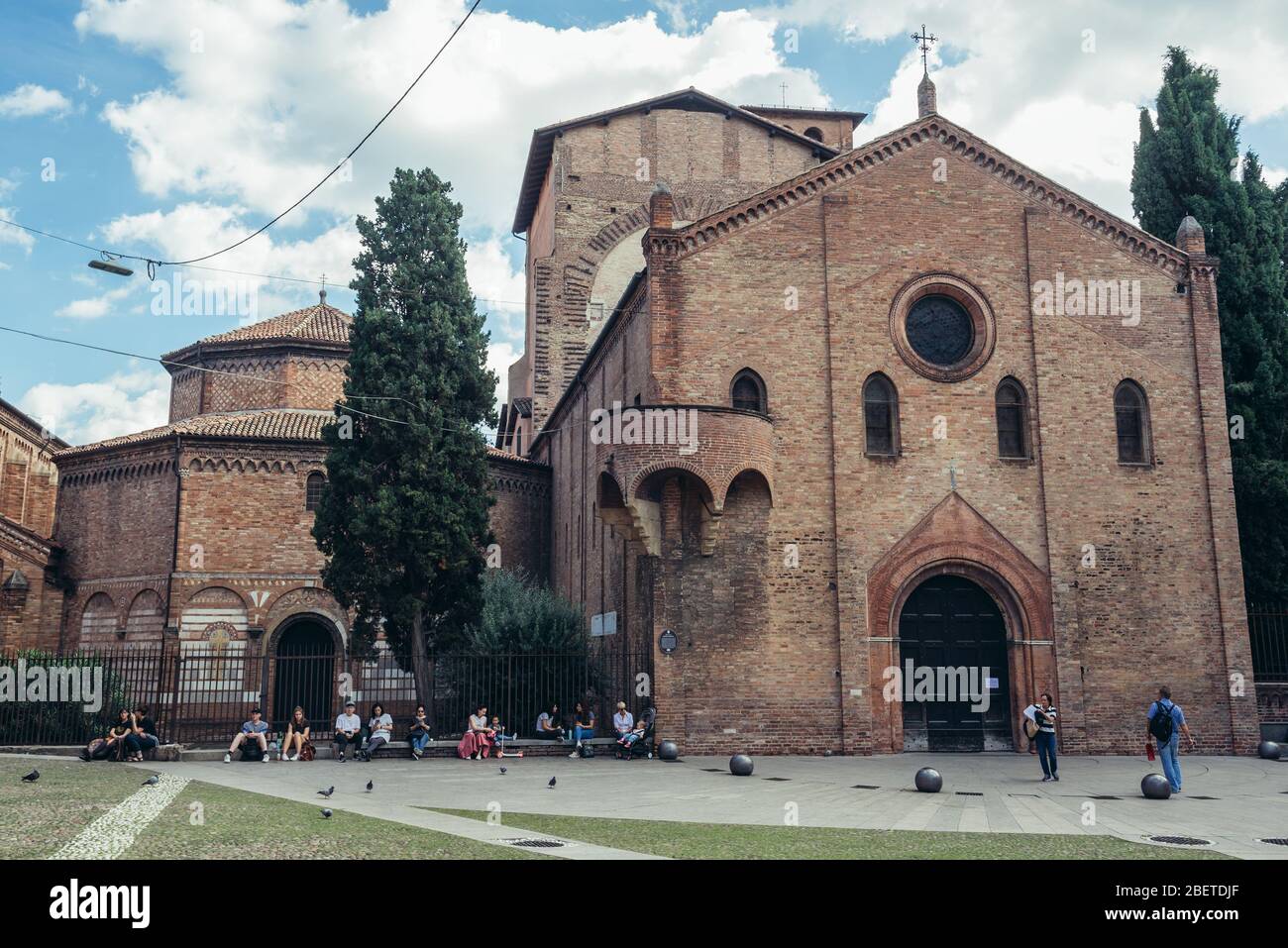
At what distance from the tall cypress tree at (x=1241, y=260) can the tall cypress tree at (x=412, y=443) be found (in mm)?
17494

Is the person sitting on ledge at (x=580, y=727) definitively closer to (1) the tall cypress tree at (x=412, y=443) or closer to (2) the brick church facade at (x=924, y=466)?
(2) the brick church facade at (x=924, y=466)

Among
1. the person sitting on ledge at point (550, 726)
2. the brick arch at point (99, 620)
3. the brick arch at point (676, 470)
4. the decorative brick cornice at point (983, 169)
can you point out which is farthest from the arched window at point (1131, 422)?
the brick arch at point (99, 620)

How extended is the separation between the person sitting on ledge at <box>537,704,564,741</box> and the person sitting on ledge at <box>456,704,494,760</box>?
5.80ft

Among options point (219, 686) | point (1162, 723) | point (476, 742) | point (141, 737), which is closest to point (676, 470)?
point (476, 742)

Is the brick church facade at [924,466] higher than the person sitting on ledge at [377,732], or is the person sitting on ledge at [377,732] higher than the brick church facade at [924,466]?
the brick church facade at [924,466]

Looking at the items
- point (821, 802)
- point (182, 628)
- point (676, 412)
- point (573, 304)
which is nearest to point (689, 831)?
point (821, 802)

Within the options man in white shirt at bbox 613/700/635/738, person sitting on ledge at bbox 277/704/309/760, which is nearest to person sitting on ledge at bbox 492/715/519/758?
man in white shirt at bbox 613/700/635/738

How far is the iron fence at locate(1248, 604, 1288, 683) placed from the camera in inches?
857

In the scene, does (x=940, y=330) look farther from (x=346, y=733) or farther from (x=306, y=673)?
(x=306, y=673)

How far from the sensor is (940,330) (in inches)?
851

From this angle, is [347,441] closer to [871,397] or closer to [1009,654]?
[871,397]

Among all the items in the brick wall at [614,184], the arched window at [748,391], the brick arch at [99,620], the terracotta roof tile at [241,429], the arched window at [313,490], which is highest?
the brick wall at [614,184]

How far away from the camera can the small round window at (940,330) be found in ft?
70.5
